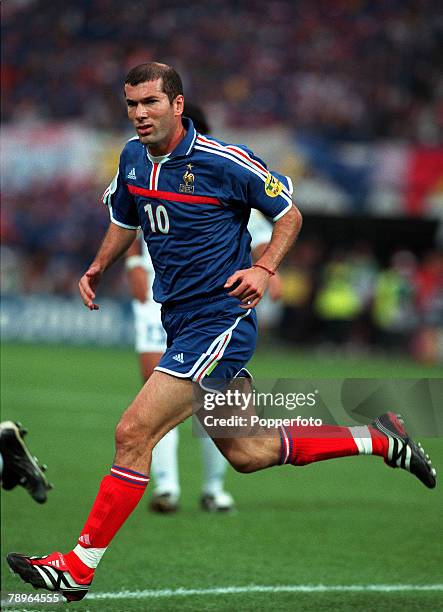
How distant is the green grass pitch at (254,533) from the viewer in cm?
515

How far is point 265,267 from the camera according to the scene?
15.5ft

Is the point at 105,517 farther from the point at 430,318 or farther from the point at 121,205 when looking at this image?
the point at 430,318

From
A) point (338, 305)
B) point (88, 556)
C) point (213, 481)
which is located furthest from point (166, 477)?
Result: point (338, 305)

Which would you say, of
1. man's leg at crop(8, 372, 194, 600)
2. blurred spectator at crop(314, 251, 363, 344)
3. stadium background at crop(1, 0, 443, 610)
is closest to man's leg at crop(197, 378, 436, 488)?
man's leg at crop(8, 372, 194, 600)

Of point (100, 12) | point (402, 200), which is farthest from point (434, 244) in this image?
point (100, 12)

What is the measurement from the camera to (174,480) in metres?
7.25

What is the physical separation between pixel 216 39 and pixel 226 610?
→ 19860 mm

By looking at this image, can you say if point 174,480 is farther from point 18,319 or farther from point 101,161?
point 101,161

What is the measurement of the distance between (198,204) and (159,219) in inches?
7.1

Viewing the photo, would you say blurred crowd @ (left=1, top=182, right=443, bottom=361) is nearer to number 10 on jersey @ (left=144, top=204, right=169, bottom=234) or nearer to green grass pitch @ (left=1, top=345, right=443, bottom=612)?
green grass pitch @ (left=1, top=345, right=443, bottom=612)

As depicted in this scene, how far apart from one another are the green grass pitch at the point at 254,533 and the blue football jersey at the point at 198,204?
1382 millimetres

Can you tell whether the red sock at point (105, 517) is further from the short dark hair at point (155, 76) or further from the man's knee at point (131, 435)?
the short dark hair at point (155, 76)

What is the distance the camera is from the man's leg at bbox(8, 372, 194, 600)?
4.54 meters

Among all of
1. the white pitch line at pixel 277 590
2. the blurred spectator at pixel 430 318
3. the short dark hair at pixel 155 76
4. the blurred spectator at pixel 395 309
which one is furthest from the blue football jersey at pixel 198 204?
the blurred spectator at pixel 395 309
